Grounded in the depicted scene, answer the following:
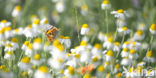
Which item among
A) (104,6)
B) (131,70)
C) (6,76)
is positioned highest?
(104,6)

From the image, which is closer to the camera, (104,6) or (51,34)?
(51,34)

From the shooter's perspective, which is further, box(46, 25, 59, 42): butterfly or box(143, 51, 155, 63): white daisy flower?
box(143, 51, 155, 63): white daisy flower

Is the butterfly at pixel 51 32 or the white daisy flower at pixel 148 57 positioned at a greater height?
the butterfly at pixel 51 32

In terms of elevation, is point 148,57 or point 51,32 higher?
point 51,32

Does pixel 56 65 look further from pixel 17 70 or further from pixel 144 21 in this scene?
pixel 144 21

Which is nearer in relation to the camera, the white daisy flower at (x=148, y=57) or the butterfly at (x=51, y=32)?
the butterfly at (x=51, y=32)

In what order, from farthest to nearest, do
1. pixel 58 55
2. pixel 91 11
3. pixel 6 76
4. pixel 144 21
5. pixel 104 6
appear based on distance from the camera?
pixel 91 11, pixel 144 21, pixel 104 6, pixel 58 55, pixel 6 76

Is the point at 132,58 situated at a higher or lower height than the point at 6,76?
lower

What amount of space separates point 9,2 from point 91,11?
5.69 feet

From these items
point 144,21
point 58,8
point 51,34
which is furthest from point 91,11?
point 51,34

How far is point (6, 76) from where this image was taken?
1604 millimetres

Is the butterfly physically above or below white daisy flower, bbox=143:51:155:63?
above

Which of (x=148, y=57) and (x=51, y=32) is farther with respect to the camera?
(x=148, y=57)

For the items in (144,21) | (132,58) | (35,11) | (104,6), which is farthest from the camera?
(35,11)
